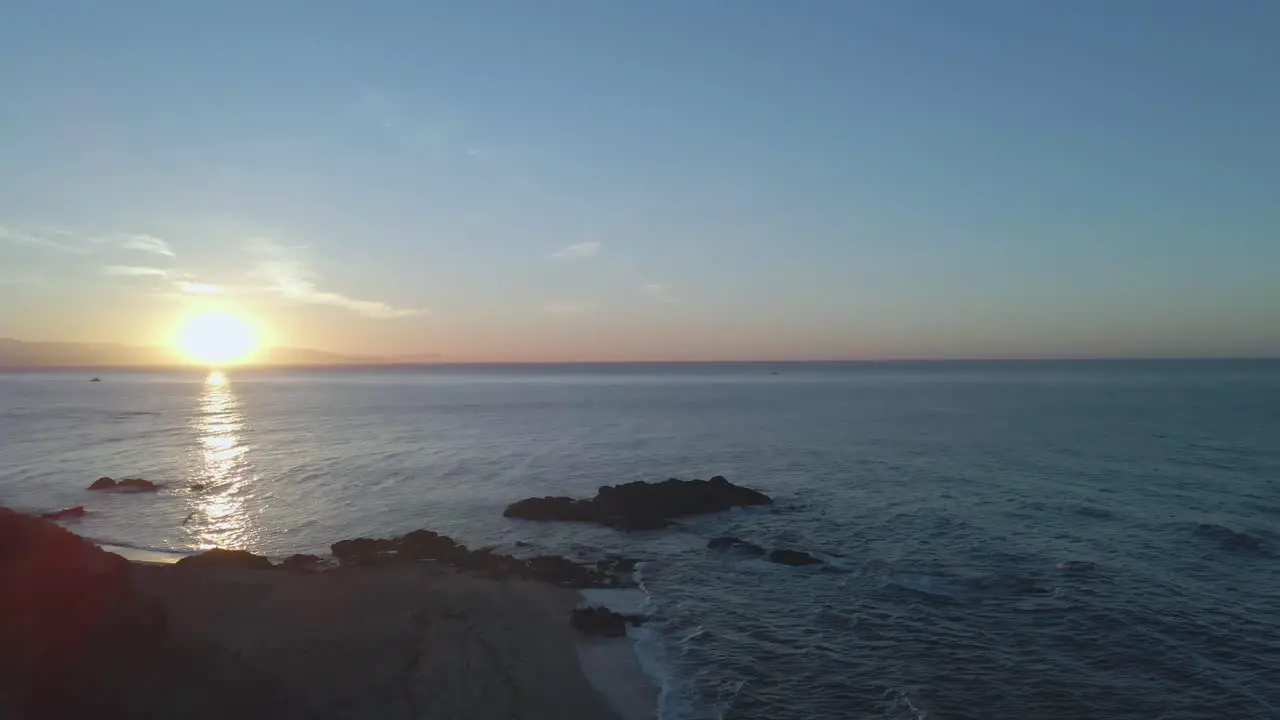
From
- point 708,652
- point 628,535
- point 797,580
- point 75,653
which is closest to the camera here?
point 75,653

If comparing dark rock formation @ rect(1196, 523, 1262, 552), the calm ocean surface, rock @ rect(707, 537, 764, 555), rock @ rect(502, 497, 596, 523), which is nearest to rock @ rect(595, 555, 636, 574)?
the calm ocean surface

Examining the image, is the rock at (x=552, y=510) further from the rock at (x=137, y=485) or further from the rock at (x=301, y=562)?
the rock at (x=137, y=485)

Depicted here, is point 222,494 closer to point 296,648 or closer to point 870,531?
point 296,648

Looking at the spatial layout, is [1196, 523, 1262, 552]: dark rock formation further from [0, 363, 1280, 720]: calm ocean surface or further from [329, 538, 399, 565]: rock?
[329, 538, 399, 565]: rock

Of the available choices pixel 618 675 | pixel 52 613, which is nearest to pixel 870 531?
pixel 618 675

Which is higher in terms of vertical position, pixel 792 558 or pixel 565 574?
pixel 792 558

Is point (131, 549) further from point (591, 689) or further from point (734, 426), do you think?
point (734, 426)

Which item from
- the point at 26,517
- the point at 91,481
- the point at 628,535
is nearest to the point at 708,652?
the point at 628,535

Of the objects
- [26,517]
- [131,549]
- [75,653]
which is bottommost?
[131,549]
